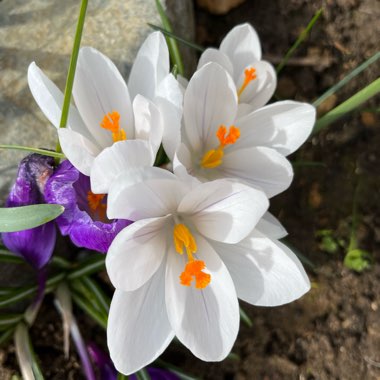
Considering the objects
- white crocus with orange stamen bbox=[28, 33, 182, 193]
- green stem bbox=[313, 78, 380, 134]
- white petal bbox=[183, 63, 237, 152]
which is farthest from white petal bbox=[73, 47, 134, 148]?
green stem bbox=[313, 78, 380, 134]

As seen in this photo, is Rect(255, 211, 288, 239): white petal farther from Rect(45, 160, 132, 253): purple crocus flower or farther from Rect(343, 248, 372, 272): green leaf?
Rect(343, 248, 372, 272): green leaf

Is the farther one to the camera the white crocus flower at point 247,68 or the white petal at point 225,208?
the white crocus flower at point 247,68

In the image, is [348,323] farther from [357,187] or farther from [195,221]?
[195,221]

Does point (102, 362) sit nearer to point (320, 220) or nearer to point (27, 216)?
point (27, 216)

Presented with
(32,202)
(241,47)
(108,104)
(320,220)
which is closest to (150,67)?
(108,104)

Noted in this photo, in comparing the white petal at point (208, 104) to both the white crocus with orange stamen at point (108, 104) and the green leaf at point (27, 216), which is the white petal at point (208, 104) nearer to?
the white crocus with orange stamen at point (108, 104)

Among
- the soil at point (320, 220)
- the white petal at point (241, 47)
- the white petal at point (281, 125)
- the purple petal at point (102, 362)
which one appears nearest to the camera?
the white petal at point (281, 125)

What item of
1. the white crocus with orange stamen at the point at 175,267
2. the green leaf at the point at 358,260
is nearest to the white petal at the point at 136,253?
the white crocus with orange stamen at the point at 175,267
